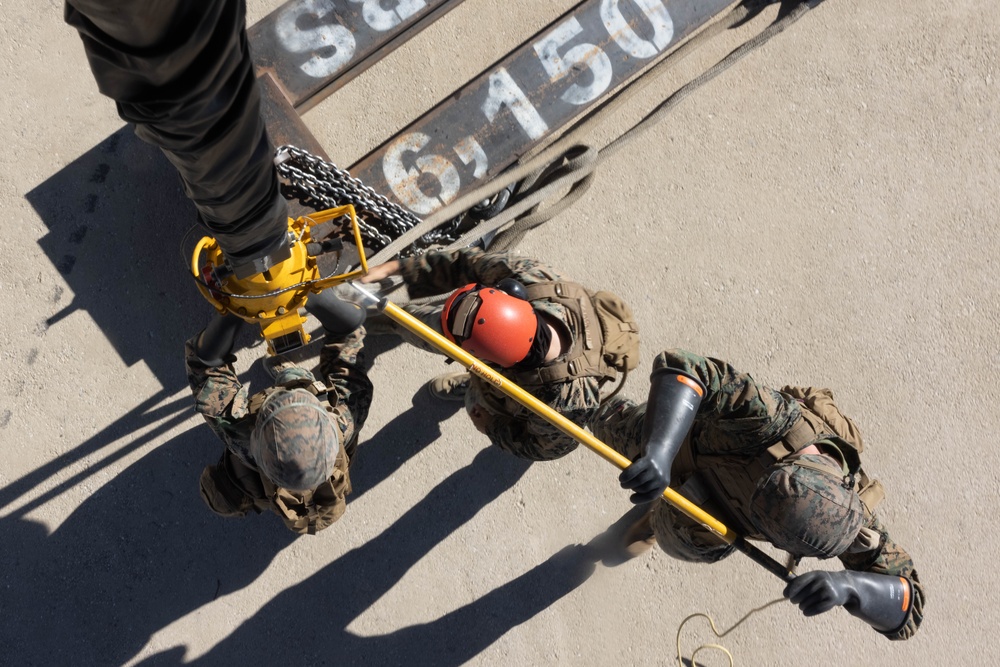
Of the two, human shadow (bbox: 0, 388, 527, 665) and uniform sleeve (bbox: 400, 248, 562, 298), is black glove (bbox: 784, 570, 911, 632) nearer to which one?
uniform sleeve (bbox: 400, 248, 562, 298)

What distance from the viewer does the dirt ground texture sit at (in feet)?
12.8

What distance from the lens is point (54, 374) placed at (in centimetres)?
388

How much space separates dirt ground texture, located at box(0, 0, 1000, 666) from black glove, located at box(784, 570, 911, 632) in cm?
105

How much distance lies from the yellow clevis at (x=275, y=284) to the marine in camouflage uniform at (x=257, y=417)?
0.35m

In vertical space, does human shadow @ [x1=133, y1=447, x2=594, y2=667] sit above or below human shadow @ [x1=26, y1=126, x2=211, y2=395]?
below

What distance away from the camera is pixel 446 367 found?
412 centimetres

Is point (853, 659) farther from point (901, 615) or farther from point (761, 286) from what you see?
point (761, 286)

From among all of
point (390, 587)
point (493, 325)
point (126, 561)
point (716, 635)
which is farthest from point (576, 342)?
point (126, 561)

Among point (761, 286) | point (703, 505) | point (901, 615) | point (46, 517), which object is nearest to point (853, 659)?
point (901, 615)

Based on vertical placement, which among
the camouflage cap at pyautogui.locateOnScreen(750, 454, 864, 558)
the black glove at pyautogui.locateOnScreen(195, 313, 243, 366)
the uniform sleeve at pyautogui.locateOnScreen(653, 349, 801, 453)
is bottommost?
the camouflage cap at pyautogui.locateOnScreen(750, 454, 864, 558)

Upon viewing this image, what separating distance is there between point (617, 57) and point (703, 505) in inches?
89.3

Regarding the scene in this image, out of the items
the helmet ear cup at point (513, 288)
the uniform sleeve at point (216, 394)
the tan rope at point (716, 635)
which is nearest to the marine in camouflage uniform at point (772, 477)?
the helmet ear cup at point (513, 288)

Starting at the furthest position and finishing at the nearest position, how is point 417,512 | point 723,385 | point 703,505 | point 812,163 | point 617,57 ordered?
1. point 812,163
2. point 417,512
3. point 617,57
4. point 703,505
5. point 723,385

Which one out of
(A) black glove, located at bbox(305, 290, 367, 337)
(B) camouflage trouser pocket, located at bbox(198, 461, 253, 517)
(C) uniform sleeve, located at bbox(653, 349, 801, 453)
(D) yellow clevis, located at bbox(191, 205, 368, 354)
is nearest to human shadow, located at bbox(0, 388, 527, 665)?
(B) camouflage trouser pocket, located at bbox(198, 461, 253, 517)
